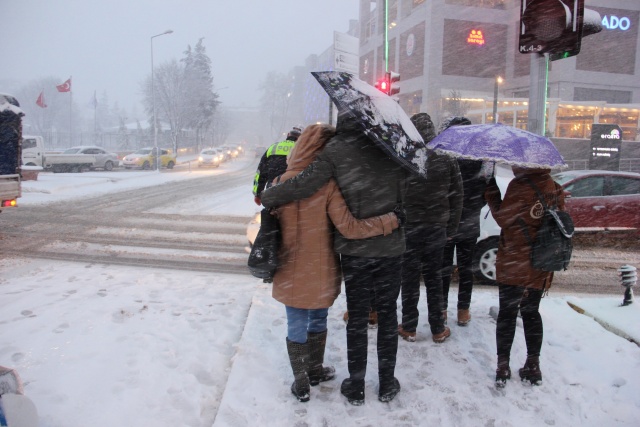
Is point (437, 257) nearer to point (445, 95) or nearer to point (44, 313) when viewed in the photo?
point (44, 313)

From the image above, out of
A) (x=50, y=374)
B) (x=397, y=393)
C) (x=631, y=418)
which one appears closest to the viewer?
(x=631, y=418)

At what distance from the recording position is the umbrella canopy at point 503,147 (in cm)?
326

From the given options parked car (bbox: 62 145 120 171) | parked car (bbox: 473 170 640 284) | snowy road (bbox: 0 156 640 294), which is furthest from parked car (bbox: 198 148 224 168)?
parked car (bbox: 473 170 640 284)

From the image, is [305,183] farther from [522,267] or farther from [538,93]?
[538,93]

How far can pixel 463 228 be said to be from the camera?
445cm

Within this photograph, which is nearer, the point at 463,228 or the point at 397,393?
the point at 397,393

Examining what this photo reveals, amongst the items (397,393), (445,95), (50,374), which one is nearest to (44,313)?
(50,374)

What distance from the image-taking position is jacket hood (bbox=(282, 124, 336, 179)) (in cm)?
300

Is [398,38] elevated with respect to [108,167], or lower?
elevated

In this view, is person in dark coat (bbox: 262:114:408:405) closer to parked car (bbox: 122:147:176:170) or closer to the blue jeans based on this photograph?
the blue jeans

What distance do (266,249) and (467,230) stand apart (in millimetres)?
2254

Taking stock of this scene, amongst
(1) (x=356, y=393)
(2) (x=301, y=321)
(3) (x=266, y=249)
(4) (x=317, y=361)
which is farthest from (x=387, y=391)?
(3) (x=266, y=249)

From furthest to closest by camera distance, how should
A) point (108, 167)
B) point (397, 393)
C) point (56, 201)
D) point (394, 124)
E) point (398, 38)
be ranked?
point (398, 38) < point (108, 167) < point (56, 201) < point (397, 393) < point (394, 124)

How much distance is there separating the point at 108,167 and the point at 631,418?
3321 cm
